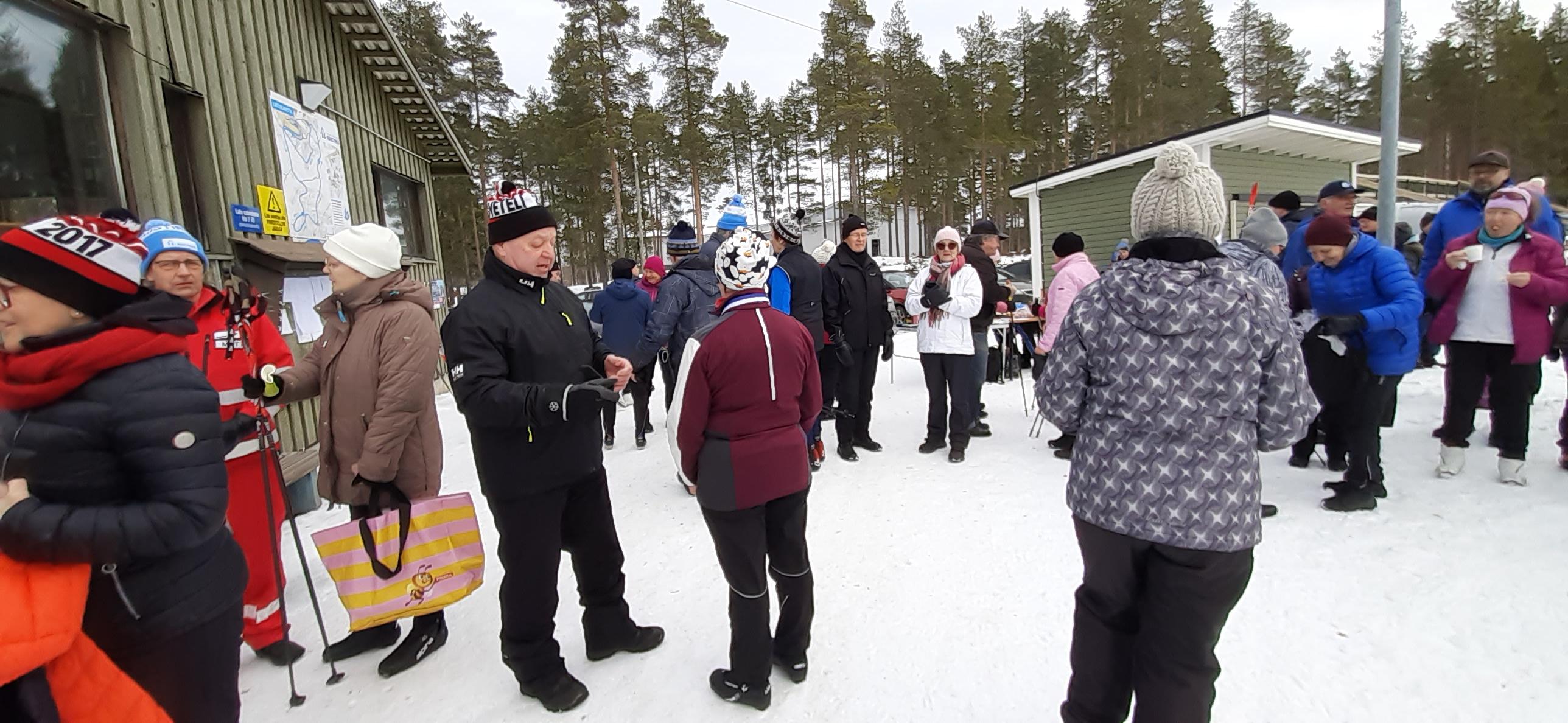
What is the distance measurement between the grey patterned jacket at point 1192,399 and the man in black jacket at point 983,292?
Result: 378 centimetres

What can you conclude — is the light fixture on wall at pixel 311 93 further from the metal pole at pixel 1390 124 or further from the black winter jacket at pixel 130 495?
the metal pole at pixel 1390 124

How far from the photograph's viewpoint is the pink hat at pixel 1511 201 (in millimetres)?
4191

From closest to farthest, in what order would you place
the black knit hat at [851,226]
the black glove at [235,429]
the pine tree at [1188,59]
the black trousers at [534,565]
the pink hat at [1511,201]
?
the black glove at [235,429], the black trousers at [534,565], the pink hat at [1511,201], the black knit hat at [851,226], the pine tree at [1188,59]

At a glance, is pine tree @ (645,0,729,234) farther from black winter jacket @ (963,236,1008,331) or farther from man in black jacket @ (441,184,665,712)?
man in black jacket @ (441,184,665,712)

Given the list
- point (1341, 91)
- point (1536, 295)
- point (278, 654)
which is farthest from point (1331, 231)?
point (1341, 91)

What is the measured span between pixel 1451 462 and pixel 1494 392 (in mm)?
498

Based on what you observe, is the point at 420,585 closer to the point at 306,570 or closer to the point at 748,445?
the point at 306,570

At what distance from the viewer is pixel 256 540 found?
325cm

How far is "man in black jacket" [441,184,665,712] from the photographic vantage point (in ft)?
8.11

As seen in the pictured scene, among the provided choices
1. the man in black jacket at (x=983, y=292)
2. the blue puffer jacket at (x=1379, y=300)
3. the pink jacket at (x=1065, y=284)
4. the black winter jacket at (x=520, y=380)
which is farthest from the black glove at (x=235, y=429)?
the blue puffer jacket at (x=1379, y=300)

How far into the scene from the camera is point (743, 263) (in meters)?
2.63

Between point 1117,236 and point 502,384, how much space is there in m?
13.7

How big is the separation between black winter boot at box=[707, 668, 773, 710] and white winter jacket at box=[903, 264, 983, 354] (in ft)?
11.4

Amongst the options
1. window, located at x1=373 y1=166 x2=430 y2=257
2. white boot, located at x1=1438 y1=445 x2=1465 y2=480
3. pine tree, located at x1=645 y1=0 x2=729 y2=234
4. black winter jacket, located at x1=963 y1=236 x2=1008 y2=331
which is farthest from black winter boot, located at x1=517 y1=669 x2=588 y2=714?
pine tree, located at x1=645 y1=0 x2=729 y2=234
